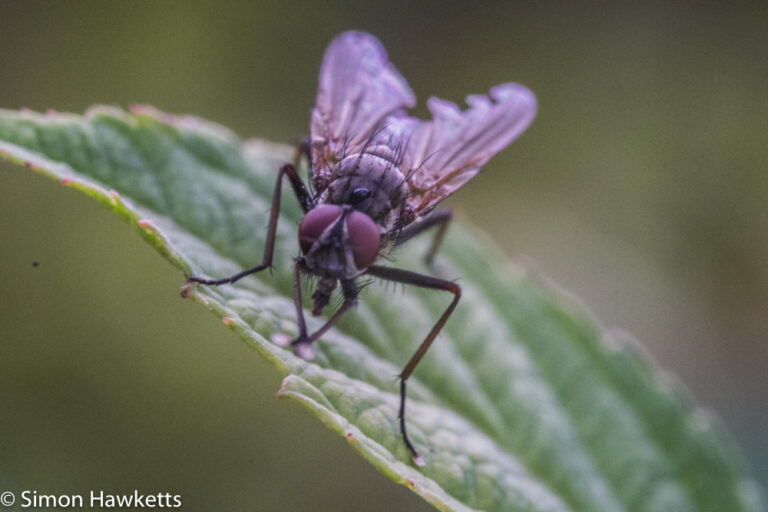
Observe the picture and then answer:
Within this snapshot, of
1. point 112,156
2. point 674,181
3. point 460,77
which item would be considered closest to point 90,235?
point 112,156

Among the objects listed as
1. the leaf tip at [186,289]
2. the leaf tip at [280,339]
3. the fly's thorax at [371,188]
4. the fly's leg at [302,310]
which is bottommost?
the leaf tip at [186,289]

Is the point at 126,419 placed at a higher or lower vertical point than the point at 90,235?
lower

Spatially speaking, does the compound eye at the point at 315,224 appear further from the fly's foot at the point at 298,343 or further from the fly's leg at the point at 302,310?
the fly's foot at the point at 298,343

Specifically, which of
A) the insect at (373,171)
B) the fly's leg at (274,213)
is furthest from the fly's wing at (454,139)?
the fly's leg at (274,213)

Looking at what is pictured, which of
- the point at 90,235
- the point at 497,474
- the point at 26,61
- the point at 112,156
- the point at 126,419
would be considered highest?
the point at 26,61

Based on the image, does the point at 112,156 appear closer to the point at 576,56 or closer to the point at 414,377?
the point at 414,377

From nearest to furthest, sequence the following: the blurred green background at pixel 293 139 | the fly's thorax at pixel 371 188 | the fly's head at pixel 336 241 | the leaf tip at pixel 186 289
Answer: the leaf tip at pixel 186 289
the fly's head at pixel 336 241
the fly's thorax at pixel 371 188
the blurred green background at pixel 293 139

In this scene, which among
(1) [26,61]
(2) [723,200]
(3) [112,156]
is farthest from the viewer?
(2) [723,200]

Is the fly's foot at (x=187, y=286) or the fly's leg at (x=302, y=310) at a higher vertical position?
the fly's leg at (x=302, y=310)
